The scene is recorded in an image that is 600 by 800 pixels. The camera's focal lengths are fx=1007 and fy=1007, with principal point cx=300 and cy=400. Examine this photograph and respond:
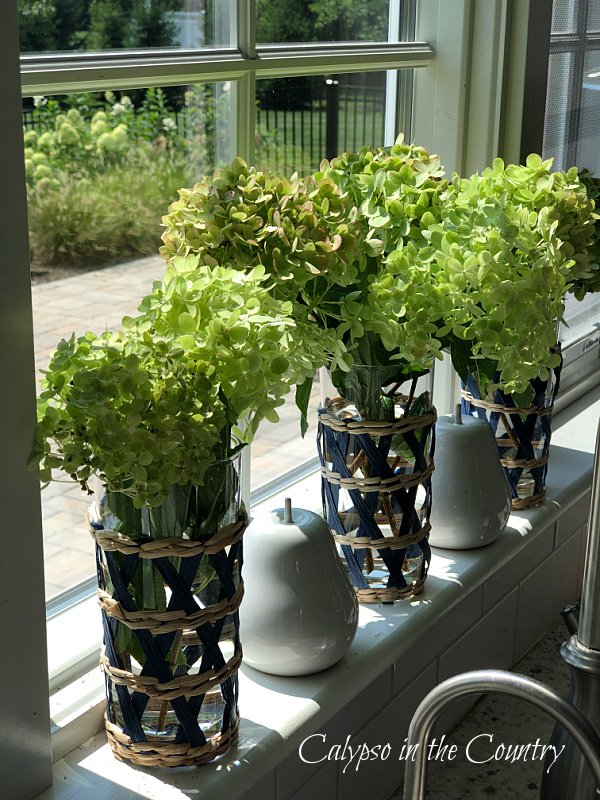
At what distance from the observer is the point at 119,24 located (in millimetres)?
895

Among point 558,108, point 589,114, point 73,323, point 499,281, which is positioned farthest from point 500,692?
point 589,114

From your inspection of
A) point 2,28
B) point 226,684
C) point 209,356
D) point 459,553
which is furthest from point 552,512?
point 2,28

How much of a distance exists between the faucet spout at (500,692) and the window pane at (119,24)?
1.99ft

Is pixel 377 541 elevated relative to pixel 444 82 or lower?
lower

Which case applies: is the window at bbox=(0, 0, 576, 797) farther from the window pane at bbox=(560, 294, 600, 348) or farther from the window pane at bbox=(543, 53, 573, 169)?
the window pane at bbox=(560, 294, 600, 348)

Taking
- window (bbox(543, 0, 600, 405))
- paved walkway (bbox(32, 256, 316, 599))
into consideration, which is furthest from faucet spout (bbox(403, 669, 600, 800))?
window (bbox(543, 0, 600, 405))

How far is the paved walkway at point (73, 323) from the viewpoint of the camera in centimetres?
90

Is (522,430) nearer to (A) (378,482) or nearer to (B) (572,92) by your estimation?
(A) (378,482)

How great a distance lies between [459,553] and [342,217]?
559 millimetres

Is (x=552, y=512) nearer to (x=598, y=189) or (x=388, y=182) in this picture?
(x=598, y=189)

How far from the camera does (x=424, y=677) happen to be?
4.02 ft

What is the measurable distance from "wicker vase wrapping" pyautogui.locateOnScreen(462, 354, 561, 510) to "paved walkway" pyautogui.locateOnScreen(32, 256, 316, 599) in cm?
51

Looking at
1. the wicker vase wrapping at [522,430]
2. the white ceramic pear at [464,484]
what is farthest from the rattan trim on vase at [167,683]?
the wicker vase wrapping at [522,430]

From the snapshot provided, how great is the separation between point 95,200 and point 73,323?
0.37ft
